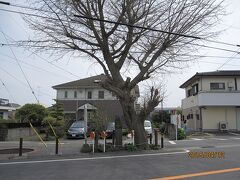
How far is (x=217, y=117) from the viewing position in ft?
116

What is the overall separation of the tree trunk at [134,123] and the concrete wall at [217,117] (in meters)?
19.1

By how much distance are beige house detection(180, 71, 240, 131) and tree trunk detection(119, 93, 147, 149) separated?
59.2 ft

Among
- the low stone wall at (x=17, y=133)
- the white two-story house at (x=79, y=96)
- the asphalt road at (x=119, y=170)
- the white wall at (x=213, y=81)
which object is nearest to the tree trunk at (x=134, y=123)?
the asphalt road at (x=119, y=170)

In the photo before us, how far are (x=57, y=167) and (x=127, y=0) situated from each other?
372 inches

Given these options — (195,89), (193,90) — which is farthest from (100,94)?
(195,89)

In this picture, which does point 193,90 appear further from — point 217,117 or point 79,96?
point 79,96

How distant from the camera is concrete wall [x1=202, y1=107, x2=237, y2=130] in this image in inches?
1391

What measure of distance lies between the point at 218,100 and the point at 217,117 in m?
2.19

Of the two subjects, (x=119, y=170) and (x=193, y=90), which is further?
(x=193, y=90)

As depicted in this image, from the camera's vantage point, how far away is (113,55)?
18781 mm

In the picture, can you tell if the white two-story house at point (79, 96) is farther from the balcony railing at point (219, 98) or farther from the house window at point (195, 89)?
the balcony railing at point (219, 98)

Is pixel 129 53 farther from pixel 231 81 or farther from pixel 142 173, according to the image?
pixel 231 81

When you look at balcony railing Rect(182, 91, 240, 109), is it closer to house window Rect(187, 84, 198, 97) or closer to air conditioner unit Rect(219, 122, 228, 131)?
air conditioner unit Rect(219, 122, 228, 131)

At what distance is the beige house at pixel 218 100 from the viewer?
34.5 metres
